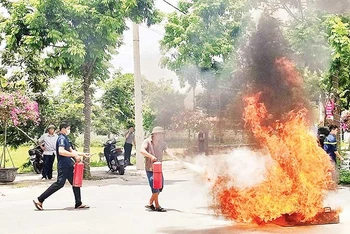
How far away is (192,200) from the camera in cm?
1160

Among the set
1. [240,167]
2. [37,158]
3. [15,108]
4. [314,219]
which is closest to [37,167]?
[37,158]

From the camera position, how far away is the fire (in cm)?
816

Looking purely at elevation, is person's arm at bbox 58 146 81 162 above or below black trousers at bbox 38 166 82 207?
above

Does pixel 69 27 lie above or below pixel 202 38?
below

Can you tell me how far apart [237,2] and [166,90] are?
5.56m

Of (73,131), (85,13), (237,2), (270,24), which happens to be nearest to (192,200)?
(270,24)

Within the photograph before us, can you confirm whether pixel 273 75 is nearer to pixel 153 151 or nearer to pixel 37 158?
pixel 153 151

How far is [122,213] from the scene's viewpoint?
9875 millimetres

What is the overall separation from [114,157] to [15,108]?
3.75m

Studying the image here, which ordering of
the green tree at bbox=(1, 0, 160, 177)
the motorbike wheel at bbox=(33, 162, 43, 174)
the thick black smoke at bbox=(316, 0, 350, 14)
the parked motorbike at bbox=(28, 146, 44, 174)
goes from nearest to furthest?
the thick black smoke at bbox=(316, 0, 350, 14) < the green tree at bbox=(1, 0, 160, 177) < the parked motorbike at bbox=(28, 146, 44, 174) < the motorbike wheel at bbox=(33, 162, 43, 174)

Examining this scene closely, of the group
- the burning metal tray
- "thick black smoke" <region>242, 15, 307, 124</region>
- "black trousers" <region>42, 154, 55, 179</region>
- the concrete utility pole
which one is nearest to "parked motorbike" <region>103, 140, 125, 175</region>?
the concrete utility pole

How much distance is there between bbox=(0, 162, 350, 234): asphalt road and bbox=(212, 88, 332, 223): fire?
237 mm

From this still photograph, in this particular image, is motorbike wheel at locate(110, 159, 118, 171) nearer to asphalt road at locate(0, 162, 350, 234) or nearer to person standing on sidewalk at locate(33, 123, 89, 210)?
asphalt road at locate(0, 162, 350, 234)

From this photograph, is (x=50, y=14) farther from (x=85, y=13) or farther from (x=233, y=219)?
(x=233, y=219)
